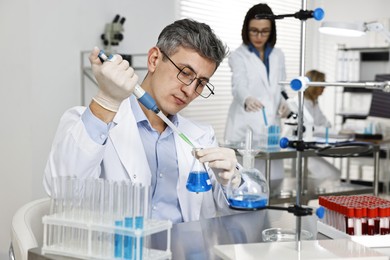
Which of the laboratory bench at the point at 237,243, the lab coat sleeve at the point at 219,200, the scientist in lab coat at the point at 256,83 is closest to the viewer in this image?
the laboratory bench at the point at 237,243

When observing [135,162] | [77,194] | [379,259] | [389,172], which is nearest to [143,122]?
[135,162]

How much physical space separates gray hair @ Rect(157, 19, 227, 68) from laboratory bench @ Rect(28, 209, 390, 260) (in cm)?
48

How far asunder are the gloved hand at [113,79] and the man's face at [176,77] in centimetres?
38

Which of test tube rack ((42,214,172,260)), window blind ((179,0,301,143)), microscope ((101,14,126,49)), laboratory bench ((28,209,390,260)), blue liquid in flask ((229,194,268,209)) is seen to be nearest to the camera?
test tube rack ((42,214,172,260))

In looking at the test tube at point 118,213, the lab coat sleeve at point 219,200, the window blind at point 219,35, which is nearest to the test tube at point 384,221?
the lab coat sleeve at point 219,200

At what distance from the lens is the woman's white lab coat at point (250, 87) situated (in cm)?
390

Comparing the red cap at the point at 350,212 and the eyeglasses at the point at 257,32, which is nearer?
the red cap at the point at 350,212

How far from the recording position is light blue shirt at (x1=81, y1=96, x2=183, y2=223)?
1.64 metres

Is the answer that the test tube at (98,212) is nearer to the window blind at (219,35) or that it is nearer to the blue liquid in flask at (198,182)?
the blue liquid in flask at (198,182)

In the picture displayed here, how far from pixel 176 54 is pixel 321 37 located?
538 cm

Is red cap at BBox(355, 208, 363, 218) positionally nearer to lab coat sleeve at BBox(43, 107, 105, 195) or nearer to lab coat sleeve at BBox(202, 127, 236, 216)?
lab coat sleeve at BBox(202, 127, 236, 216)

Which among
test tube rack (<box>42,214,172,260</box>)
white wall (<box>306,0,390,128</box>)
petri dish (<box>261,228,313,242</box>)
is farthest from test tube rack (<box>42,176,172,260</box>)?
white wall (<box>306,0,390,128</box>)

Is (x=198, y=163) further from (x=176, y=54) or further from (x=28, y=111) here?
(x=28, y=111)

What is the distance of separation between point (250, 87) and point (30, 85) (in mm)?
1501
